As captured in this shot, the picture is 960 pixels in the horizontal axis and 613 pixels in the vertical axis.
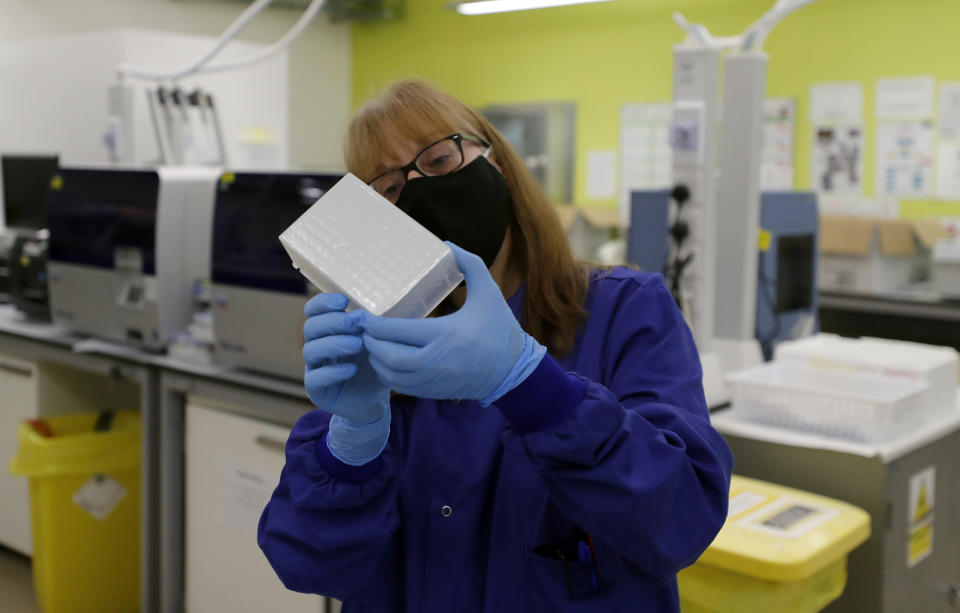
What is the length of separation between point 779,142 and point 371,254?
569cm

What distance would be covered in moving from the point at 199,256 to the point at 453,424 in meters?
1.74

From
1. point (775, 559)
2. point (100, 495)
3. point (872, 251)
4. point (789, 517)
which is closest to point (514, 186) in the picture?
point (775, 559)

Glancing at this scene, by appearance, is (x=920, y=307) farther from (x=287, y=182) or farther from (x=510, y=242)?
(x=510, y=242)

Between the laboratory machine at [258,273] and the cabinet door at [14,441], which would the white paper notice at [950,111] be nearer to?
the laboratory machine at [258,273]

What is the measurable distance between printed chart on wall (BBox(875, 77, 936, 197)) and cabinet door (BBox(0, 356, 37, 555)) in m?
4.98

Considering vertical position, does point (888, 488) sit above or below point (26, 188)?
below

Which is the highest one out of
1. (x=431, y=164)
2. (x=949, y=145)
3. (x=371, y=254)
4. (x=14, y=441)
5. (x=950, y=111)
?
(x=950, y=111)

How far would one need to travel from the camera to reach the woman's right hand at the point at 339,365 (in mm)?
869

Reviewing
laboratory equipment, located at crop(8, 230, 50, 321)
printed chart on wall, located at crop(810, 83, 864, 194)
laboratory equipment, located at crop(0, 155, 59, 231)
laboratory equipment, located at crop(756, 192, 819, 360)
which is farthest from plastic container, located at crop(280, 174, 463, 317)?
printed chart on wall, located at crop(810, 83, 864, 194)

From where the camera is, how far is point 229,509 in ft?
7.70

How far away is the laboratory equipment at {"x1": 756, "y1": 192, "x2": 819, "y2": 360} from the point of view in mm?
2623

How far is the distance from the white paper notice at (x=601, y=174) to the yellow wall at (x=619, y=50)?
0.06 m

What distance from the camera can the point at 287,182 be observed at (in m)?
2.20

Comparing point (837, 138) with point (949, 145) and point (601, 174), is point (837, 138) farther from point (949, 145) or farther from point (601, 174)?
point (601, 174)
